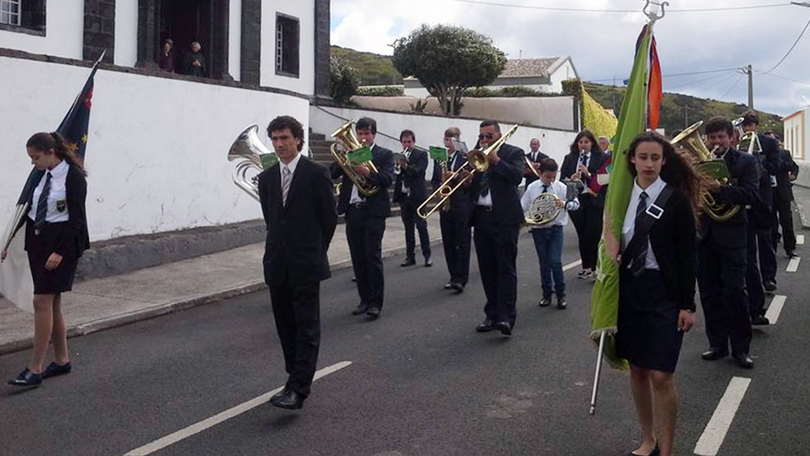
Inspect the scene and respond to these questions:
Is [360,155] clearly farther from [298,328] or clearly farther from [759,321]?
[759,321]

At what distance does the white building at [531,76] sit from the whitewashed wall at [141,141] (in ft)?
114

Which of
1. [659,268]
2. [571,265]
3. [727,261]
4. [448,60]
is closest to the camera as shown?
[659,268]

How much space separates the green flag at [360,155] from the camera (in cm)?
862

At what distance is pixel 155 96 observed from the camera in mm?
12289

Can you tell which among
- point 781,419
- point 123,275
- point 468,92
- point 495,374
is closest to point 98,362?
point 495,374

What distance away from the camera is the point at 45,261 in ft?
21.0

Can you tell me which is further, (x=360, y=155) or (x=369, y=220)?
(x=369, y=220)

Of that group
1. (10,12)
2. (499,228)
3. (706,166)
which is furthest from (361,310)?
(10,12)

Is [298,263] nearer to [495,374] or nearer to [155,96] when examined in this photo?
[495,374]

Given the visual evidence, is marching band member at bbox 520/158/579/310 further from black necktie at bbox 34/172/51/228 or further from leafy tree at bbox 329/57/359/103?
leafy tree at bbox 329/57/359/103

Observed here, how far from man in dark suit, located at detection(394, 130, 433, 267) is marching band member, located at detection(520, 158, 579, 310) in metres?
1.90

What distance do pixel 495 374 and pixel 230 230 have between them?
794 centimetres

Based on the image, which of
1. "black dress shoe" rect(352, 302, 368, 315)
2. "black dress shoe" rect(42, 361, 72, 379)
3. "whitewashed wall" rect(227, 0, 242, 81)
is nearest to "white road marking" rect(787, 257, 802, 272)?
"black dress shoe" rect(352, 302, 368, 315)

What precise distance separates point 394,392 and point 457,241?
4732 mm
